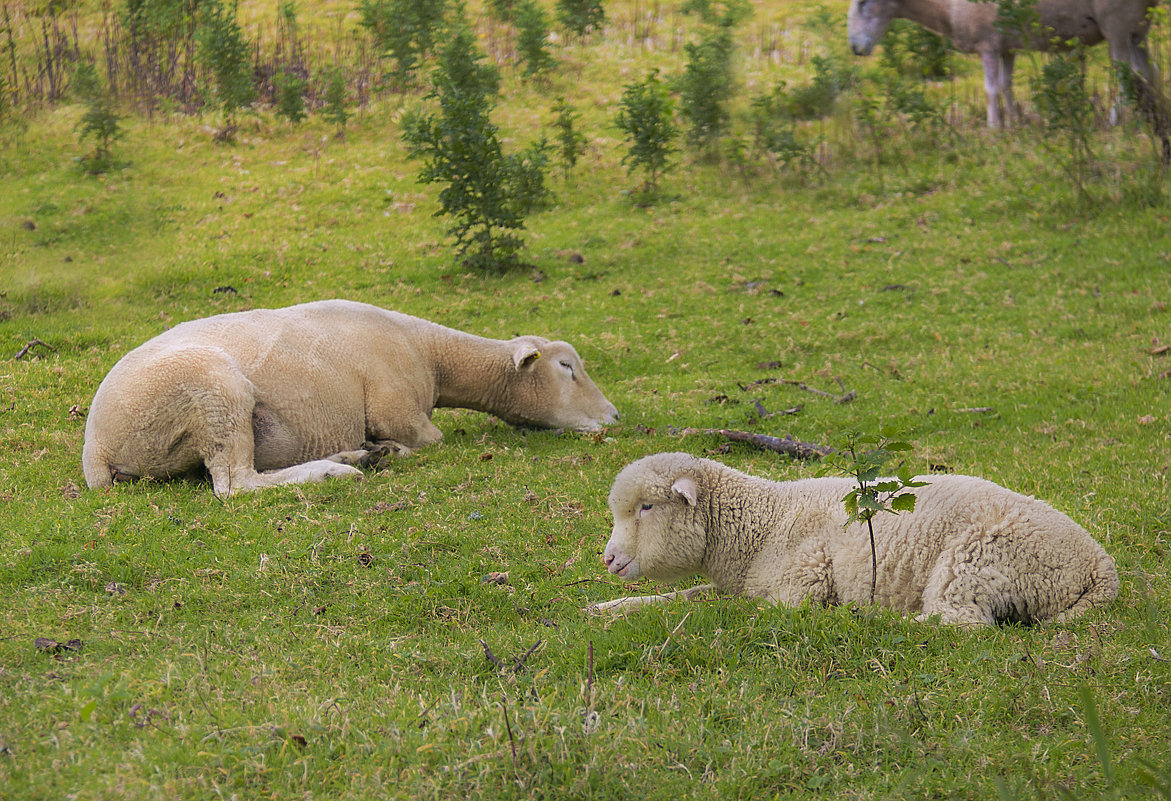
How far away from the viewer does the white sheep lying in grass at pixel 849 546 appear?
15.8 feet

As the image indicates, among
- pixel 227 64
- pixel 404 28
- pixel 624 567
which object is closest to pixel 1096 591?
pixel 624 567

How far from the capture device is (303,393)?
8375 mm

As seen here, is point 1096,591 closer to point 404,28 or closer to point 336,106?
point 336,106

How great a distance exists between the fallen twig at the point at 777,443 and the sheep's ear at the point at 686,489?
315cm

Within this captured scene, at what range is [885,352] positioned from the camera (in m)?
11.8

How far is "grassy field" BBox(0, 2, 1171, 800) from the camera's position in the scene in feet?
11.7

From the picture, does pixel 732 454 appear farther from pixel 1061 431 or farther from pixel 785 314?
pixel 785 314

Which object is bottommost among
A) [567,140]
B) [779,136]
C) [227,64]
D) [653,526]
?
[653,526]

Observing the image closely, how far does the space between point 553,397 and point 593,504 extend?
2.70 m

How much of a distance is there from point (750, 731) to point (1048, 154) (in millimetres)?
16884

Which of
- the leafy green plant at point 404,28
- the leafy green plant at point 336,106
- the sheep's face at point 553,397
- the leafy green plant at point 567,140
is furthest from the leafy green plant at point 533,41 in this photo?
the sheep's face at point 553,397

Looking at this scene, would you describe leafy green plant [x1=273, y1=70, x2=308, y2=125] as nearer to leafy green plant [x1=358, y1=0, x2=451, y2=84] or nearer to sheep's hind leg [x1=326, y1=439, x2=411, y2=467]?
leafy green plant [x1=358, y1=0, x2=451, y2=84]

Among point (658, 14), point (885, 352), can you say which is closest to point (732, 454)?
point (885, 352)

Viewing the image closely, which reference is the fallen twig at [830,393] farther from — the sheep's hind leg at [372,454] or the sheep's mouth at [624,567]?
the sheep's mouth at [624,567]
